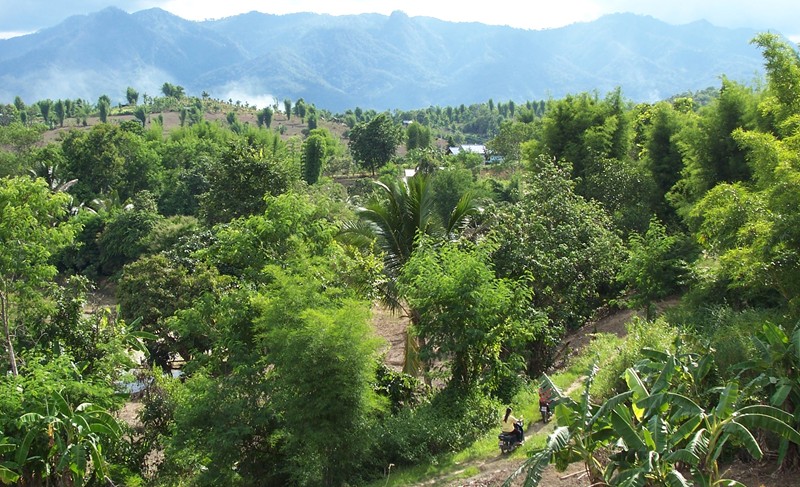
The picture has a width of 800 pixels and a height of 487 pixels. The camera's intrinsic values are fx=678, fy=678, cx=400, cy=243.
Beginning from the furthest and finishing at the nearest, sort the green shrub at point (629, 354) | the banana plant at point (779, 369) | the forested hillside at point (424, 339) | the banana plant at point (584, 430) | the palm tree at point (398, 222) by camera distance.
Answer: the palm tree at point (398, 222), the green shrub at point (629, 354), the forested hillside at point (424, 339), the banana plant at point (779, 369), the banana plant at point (584, 430)

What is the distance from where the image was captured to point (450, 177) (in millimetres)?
28906

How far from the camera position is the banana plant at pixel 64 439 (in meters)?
8.90

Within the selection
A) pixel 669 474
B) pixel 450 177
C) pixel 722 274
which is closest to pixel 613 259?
pixel 722 274

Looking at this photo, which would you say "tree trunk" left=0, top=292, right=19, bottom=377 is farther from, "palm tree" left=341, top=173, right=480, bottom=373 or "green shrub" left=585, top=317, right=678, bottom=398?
"green shrub" left=585, top=317, right=678, bottom=398

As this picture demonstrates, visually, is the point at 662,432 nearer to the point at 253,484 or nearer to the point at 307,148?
the point at 253,484

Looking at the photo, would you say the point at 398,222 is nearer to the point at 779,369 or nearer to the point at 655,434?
the point at 779,369

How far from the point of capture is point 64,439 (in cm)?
930

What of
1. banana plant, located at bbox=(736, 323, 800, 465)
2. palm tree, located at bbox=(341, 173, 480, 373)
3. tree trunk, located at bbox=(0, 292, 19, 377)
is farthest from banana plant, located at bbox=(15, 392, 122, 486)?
banana plant, located at bbox=(736, 323, 800, 465)

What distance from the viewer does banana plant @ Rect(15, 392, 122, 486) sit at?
8.90 meters

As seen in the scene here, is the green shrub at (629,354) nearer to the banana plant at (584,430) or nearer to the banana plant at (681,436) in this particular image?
the banana plant at (584,430)

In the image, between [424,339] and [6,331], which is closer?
[6,331]

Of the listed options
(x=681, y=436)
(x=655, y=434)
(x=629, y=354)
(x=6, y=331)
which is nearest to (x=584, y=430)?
(x=655, y=434)

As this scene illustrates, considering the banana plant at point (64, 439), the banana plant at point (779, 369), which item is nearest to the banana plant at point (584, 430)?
the banana plant at point (779, 369)

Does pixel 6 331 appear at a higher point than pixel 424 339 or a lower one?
higher
